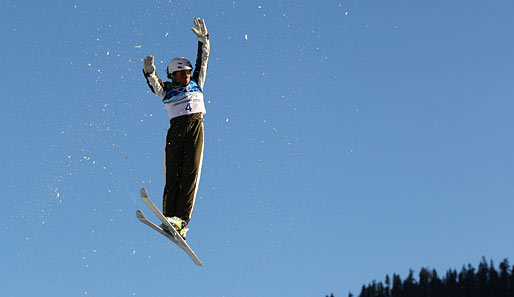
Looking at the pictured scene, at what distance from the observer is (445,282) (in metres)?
119

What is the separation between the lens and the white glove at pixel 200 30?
17.1 meters

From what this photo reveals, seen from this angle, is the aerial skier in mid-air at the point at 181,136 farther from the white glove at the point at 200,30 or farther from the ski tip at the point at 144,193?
the ski tip at the point at 144,193

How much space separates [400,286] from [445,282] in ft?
22.5

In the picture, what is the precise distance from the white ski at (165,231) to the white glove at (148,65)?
2293 mm

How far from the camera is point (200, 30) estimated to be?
17172mm

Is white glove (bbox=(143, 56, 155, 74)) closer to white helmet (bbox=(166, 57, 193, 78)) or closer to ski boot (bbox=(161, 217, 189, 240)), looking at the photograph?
white helmet (bbox=(166, 57, 193, 78))

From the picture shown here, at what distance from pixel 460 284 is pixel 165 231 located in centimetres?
10623

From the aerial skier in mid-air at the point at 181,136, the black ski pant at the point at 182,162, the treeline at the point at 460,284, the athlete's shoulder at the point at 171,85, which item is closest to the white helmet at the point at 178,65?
the aerial skier in mid-air at the point at 181,136

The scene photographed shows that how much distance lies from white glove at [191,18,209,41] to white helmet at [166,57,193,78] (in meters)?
0.58

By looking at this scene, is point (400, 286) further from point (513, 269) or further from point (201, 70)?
point (201, 70)

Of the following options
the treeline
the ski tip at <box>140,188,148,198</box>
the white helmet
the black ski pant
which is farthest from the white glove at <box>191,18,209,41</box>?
the treeline

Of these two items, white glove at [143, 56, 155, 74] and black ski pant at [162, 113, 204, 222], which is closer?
white glove at [143, 56, 155, 74]

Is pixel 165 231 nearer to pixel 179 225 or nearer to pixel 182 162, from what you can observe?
pixel 179 225

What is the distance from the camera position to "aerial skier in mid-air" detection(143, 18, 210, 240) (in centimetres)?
1673
